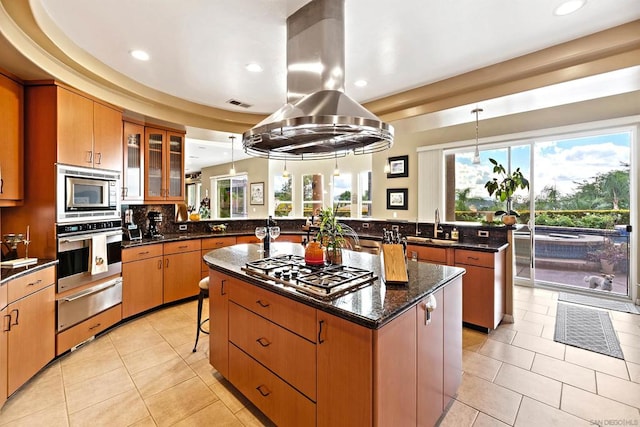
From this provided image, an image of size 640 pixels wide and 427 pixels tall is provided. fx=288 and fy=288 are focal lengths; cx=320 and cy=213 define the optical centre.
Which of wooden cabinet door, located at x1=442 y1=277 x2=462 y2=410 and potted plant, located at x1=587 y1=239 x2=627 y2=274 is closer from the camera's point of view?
wooden cabinet door, located at x1=442 y1=277 x2=462 y2=410

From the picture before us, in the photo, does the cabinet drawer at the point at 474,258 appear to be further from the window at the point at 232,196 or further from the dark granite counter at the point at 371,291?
the window at the point at 232,196

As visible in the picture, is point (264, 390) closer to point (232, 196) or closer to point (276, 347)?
point (276, 347)

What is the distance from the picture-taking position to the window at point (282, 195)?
7562 millimetres

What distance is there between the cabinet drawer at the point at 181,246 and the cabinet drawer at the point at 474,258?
11.4 ft

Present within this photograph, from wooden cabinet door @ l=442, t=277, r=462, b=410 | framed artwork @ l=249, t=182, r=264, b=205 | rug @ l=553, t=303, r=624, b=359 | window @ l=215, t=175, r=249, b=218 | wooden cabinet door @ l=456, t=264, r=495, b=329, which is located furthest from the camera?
window @ l=215, t=175, r=249, b=218

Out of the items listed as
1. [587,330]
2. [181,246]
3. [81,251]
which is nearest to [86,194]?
[81,251]

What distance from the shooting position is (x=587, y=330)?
10.4 ft

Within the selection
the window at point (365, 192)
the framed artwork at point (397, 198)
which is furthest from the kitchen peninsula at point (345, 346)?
the window at point (365, 192)

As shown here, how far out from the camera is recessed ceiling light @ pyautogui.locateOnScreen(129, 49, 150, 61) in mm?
2565

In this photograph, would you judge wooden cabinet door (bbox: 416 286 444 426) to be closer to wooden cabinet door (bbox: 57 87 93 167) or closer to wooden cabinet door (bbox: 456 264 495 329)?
wooden cabinet door (bbox: 456 264 495 329)

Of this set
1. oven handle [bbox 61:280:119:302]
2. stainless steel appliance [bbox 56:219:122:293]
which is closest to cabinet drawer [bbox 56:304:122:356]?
oven handle [bbox 61:280:119:302]

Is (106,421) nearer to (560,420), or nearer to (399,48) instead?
(560,420)

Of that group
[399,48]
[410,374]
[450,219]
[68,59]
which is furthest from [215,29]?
[450,219]

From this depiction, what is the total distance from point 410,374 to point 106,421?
78.5 inches
